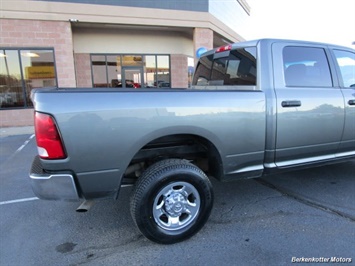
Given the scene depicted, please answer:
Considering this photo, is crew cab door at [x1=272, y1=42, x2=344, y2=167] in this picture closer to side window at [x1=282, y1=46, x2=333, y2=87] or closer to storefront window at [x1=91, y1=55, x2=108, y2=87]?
side window at [x1=282, y1=46, x2=333, y2=87]

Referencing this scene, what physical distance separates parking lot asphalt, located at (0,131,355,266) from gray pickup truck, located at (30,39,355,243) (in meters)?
0.30

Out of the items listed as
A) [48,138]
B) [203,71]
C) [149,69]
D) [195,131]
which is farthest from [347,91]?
[149,69]

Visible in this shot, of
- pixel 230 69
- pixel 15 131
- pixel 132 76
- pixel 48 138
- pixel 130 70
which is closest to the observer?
pixel 48 138

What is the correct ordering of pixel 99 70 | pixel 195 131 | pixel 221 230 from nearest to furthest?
pixel 195 131, pixel 221 230, pixel 99 70

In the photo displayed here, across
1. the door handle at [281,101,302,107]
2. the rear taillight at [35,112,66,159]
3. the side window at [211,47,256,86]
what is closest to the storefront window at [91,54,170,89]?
the side window at [211,47,256,86]

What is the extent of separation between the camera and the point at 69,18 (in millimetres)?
11453

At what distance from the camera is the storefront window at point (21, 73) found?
11.3m

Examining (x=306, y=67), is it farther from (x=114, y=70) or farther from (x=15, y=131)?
(x=114, y=70)

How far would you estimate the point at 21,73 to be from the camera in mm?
11516

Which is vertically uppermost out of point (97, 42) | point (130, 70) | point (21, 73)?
point (97, 42)

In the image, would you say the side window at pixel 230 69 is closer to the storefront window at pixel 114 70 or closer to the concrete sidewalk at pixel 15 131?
the concrete sidewalk at pixel 15 131

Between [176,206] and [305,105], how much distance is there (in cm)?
195

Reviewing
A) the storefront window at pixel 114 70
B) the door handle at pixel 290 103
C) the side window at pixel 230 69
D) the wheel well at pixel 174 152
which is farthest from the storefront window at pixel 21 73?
the door handle at pixel 290 103

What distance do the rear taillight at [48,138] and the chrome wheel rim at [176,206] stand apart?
1044 mm
